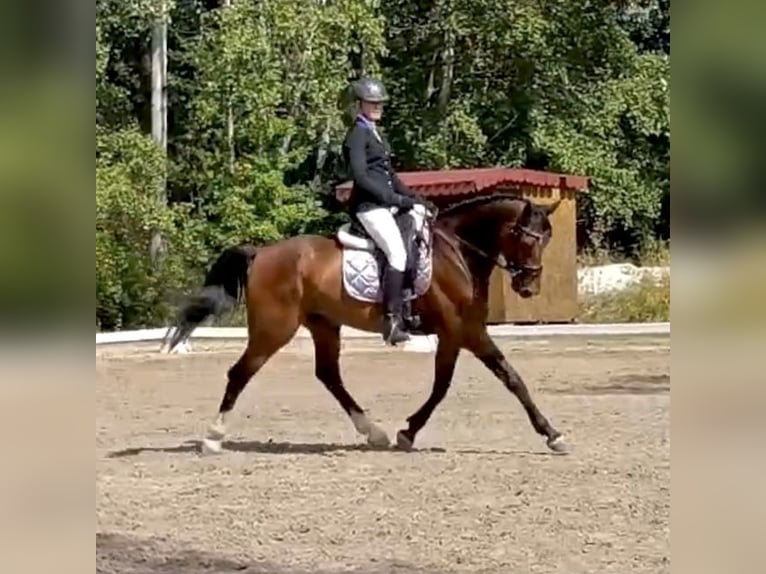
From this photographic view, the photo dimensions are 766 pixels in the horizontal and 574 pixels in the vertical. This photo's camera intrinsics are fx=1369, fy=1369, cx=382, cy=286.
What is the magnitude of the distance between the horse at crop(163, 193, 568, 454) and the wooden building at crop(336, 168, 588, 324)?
34.4 ft

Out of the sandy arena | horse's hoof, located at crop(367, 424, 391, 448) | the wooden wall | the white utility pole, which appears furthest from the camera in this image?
the white utility pole

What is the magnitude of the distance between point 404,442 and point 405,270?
932mm

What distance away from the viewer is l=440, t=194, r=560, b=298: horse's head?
692 cm

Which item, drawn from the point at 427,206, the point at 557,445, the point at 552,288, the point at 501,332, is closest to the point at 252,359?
the point at 427,206

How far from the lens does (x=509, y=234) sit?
6.96 m

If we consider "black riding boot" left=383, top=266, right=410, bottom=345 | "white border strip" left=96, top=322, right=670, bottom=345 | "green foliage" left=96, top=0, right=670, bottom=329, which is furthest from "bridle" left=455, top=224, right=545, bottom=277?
"green foliage" left=96, top=0, right=670, bottom=329

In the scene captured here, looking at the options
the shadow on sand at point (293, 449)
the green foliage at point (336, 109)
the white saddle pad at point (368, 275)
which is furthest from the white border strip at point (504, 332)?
the white saddle pad at point (368, 275)

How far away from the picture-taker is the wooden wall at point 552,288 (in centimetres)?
1791

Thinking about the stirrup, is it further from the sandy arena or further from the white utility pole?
the white utility pole

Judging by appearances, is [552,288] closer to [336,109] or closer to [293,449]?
[336,109]

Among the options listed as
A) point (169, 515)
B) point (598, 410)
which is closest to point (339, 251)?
point (169, 515)

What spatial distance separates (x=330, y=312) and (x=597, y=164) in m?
15.6

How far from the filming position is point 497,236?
6.98 m
